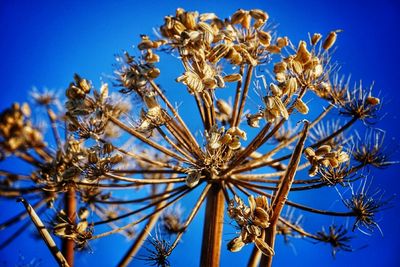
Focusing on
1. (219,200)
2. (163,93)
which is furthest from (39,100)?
(219,200)

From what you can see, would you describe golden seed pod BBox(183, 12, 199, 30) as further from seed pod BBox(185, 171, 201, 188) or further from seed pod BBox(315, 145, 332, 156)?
seed pod BBox(315, 145, 332, 156)

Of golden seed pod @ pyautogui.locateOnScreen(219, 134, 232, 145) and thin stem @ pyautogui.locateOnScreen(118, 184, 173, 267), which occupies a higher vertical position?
golden seed pod @ pyautogui.locateOnScreen(219, 134, 232, 145)

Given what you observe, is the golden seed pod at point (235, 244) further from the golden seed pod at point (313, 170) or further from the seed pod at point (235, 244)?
the golden seed pod at point (313, 170)

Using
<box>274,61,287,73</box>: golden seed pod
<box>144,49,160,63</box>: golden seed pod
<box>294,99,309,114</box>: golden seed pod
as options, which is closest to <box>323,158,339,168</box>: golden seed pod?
<box>294,99,309,114</box>: golden seed pod

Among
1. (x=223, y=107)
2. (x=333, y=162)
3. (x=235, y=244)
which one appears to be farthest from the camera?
(x=223, y=107)

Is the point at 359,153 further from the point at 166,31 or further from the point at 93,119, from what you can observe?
the point at 93,119

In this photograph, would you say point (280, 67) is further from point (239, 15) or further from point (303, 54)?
point (239, 15)

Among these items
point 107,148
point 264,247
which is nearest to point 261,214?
point 264,247
